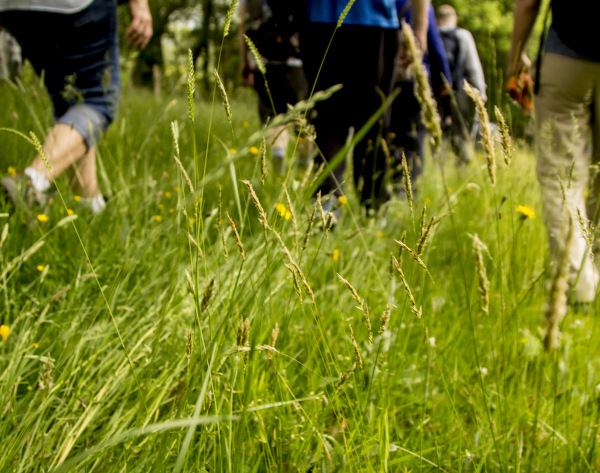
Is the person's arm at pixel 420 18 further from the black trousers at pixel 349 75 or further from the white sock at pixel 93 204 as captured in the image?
the white sock at pixel 93 204

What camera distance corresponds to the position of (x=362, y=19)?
2.33 meters

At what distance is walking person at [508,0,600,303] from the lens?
187cm

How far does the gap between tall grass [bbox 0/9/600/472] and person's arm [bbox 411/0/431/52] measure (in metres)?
1.08

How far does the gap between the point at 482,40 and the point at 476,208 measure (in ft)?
69.1

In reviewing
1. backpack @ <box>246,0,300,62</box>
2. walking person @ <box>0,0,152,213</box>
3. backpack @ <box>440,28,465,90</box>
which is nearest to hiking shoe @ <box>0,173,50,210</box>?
walking person @ <box>0,0,152,213</box>

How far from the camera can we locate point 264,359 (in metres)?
1.23

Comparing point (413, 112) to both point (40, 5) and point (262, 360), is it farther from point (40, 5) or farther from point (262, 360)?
point (262, 360)

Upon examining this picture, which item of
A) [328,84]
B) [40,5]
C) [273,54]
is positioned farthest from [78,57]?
[273,54]

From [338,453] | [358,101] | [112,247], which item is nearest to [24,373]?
[112,247]

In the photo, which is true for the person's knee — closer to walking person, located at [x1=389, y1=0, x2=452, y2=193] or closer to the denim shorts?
the denim shorts

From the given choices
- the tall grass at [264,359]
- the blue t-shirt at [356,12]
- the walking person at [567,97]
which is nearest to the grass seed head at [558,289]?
the tall grass at [264,359]

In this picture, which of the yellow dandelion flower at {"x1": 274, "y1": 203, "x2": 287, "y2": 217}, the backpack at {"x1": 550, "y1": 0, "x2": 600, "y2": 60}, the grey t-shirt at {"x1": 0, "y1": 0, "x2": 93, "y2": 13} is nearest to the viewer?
the yellow dandelion flower at {"x1": 274, "y1": 203, "x2": 287, "y2": 217}

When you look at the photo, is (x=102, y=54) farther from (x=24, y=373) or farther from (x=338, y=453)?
(x=338, y=453)

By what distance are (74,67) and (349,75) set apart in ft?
4.17
